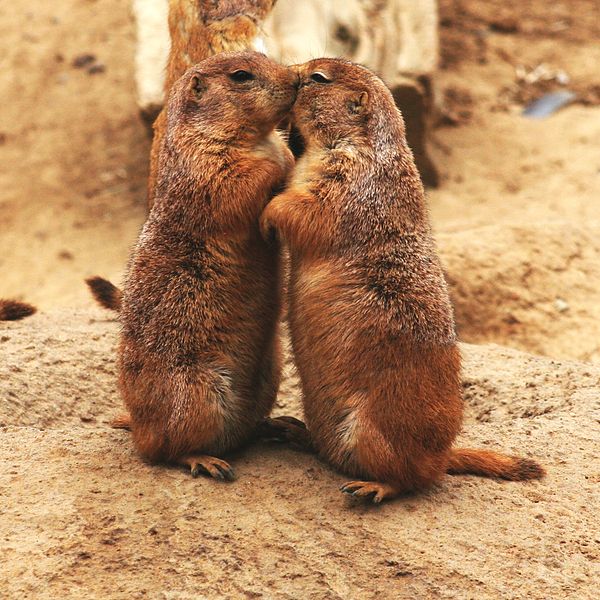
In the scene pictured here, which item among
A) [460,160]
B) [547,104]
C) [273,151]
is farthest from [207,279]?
[547,104]

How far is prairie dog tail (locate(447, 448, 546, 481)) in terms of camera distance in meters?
5.43

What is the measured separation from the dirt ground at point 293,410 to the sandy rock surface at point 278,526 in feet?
0.04

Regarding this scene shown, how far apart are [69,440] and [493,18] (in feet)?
40.9

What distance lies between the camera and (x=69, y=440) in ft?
18.6

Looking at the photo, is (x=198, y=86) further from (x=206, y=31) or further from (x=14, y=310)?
(x=14, y=310)

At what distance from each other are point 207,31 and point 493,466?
13.5 ft

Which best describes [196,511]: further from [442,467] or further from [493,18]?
[493,18]

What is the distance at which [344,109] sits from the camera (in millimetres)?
5277

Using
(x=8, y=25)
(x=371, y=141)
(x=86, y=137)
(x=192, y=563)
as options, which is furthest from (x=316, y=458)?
(x=8, y=25)

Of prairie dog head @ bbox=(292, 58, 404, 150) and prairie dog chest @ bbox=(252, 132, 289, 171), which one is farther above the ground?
prairie dog head @ bbox=(292, 58, 404, 150)

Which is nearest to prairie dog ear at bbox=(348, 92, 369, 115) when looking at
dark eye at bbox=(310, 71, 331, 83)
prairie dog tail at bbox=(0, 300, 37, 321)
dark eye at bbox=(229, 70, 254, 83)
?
dark eye at bbox=(310, 71, 331, 83)

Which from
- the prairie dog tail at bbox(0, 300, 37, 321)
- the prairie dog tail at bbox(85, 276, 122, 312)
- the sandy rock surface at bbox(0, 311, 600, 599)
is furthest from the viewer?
the prairie dog tail at bbox(0, 300, 37, 321)

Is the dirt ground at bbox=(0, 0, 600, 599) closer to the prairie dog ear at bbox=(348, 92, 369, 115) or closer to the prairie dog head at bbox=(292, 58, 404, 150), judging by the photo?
the prairie dog head at bbox=(292, 58, 404, 150)

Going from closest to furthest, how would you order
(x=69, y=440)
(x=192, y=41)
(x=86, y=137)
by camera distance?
(x=69, y=440) < (x=192, y=41) < (x=86, y=137)
